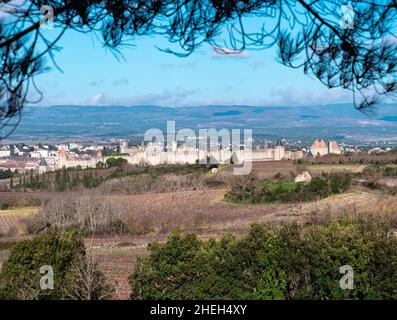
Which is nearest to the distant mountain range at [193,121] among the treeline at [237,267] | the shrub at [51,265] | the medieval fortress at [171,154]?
the shrub at [51,265]

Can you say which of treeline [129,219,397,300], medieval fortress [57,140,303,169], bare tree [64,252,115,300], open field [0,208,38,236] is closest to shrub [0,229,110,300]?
bare tree [64,252,115,300]

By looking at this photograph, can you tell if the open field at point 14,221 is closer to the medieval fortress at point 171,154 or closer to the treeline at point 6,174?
the treeline at point 6,174

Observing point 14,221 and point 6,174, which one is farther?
point 6,174

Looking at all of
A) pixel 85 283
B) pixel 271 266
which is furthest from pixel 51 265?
pixel 271 266

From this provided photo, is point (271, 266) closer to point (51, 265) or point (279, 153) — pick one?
point (51, 265)

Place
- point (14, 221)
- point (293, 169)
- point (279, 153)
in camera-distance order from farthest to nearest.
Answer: point (279, 153)
point (293, 169)
point (14, 221)

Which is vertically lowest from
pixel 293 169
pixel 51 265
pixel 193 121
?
pixel 293 169

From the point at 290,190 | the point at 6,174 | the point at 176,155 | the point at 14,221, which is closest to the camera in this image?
the point at 14,221
